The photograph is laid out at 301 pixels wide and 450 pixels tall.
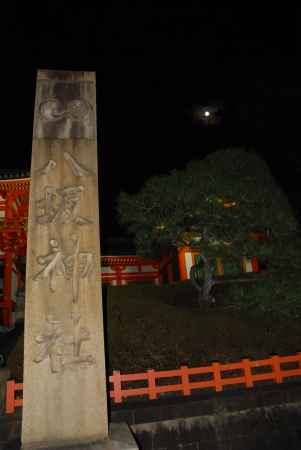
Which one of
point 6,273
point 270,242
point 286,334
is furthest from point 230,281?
point 6,273

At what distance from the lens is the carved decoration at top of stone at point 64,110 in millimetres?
4254

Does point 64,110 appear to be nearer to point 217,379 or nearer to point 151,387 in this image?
point 151,387

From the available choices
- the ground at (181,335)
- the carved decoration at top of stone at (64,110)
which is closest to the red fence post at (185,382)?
the ground at (181,335)

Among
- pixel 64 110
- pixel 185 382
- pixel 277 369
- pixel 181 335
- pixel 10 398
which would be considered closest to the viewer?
pixel 64 110

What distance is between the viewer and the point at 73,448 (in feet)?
10.7

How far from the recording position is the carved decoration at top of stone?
4.25m

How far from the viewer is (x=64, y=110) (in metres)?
4.34

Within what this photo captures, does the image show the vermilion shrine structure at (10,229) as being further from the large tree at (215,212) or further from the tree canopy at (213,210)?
the large tree at (215,212)

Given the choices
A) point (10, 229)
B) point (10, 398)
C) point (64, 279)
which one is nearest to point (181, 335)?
point (10, 398)

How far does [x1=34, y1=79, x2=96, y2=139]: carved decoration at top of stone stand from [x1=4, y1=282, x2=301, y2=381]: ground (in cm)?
513

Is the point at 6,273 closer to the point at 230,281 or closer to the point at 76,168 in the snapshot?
the point at 230,281

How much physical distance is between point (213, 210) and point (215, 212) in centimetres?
9

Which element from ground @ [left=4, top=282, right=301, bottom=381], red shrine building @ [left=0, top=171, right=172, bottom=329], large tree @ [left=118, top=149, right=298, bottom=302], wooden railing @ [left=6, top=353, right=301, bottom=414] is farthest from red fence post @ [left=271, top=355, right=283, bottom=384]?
red shrine building @ [left=0, top=171, right=172, bottom=329]

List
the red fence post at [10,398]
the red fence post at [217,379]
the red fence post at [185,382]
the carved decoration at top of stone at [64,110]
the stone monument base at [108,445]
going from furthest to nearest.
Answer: the red fence post at [217,379] < the red fence post at [185,382] < the red fence post at [10,398] < the carved decoration at top of stone at [64,110] < the stone monument base at [108,445]
